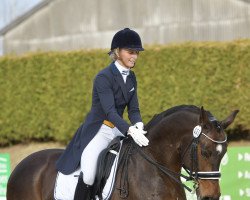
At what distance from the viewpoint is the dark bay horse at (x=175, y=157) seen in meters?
5.81

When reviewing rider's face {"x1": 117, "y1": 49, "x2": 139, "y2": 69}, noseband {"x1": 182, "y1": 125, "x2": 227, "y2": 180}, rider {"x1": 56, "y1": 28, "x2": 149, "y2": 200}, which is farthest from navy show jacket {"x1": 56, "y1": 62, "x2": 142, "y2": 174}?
noseband {"x1": 182, "y1": 125, "x2": 227, "y2": 180}

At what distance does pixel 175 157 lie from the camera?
20.5 ft

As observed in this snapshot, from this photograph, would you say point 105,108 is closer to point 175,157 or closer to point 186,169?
point 175,157

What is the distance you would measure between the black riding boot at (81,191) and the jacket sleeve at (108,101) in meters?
0.73

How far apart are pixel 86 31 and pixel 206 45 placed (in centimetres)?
948

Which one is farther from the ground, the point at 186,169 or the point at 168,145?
the point at 168,145

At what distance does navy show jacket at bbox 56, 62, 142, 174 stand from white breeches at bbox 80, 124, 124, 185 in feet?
0.21

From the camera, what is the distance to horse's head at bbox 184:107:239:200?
5750 millimetres

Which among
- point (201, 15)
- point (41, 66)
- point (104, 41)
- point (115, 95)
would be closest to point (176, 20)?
point (201, 15)

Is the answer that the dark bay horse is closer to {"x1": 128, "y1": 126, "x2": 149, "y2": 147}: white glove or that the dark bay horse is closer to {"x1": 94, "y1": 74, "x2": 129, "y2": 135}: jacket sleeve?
{"x1": 128, "y1": 126, "x2": 149, "y2": 147}: white glove

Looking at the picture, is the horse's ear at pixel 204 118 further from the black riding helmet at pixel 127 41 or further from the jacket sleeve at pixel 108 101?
the black riding helmet at pixel 127 41

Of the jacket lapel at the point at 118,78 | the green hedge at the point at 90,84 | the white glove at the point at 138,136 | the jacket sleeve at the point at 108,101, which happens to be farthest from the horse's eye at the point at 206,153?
the green hedge at the point at 90,84

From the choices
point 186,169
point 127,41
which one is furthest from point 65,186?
point 127,41

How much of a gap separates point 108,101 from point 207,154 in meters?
1.19
